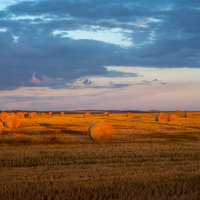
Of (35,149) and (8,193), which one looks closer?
(8,193)

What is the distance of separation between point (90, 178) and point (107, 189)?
4.47 ft

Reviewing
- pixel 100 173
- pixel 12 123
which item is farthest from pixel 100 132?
pixel 12 123

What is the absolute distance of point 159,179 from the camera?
12.5 m

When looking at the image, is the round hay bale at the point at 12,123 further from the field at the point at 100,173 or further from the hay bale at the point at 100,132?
the field at the point at 100,173

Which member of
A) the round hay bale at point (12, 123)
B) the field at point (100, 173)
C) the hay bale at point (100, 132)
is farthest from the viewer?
the round hay bale at point (12, 123)

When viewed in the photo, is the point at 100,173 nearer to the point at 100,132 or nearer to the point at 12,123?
the point at 100,132

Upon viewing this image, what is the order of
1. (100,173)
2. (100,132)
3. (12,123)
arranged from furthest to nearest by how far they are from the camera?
(12,123)
(100,132)
(100,173)

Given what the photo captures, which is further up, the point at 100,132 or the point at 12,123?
the point at 12,123

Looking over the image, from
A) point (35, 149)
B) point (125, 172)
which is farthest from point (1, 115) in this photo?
point (125, 172)

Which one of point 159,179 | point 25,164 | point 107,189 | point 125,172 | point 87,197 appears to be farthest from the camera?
point 25,164

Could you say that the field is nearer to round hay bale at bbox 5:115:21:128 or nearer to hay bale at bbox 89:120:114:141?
hay bale at bbox 89:120:114:141

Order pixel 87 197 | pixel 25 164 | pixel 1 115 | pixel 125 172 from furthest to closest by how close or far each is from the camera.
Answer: pixel 1 115 → pixel 25 164 → pixel 125 172 → pixel 87 197

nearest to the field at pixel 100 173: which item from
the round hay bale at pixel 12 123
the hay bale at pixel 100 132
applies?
the hay bale at pixel 100 132

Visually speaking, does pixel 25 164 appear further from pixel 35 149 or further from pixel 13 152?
pixel 35 149
